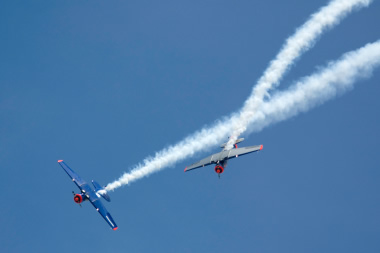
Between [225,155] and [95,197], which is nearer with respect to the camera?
[225,155]

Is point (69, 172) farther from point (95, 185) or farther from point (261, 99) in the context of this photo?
point (261, 99)

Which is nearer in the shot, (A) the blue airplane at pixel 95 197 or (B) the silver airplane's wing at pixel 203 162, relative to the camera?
(B) the silver airplane's wing at pixel 203 162

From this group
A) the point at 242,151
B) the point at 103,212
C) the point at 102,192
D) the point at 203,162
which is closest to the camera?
the point at 242,151

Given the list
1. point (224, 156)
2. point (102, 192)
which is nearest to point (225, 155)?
point (224, 156)

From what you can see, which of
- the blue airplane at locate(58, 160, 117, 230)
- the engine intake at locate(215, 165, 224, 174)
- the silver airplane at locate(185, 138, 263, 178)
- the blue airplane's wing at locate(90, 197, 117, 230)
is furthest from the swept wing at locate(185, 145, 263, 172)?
the blue airplane's wing at locate(90, 197, 117, 230)

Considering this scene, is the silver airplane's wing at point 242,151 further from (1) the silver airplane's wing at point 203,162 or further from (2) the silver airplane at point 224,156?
(1) the silver airplane's wing at point 203,162

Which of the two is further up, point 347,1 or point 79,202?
point 347,1

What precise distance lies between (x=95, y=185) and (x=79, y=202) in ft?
13.7

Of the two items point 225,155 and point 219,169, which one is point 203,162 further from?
point 225,155

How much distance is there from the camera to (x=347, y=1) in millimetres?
88062

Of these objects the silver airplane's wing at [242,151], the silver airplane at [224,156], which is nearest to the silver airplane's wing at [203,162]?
the silver airplane at [224,156]

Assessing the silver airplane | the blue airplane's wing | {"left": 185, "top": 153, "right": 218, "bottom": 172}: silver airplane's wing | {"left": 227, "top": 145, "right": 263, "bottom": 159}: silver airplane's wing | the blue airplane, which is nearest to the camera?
{"left": 227, "top": 145, "right": 263, "bottom": 159}: silver airplane's wing

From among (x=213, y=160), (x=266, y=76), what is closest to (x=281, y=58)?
(x=266, y=76)

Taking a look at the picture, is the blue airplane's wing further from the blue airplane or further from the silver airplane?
the silver airplane
